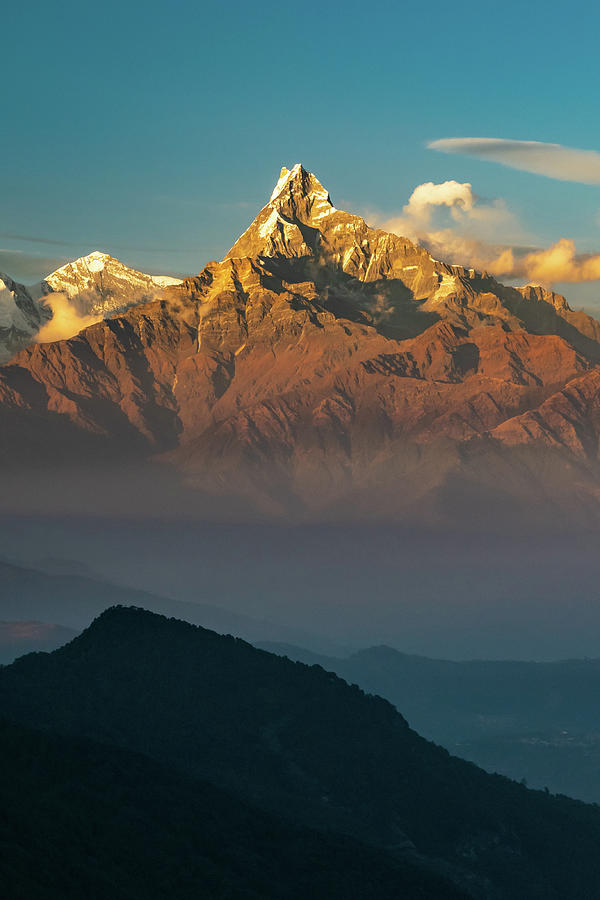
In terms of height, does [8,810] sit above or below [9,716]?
below

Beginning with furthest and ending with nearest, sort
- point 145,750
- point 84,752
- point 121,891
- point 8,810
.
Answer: point 145,750 → point 84,752 → point 8,810 → point 121,891

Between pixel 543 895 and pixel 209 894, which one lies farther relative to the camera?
pixel 543 895

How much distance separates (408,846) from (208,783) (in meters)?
32.6

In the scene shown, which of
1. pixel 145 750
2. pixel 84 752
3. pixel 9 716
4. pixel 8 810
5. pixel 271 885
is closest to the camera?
pixel 8 810

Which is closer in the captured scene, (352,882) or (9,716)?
(352,882)

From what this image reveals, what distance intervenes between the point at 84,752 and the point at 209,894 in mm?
34640

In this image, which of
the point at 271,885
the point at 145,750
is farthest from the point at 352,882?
the point at 145,750

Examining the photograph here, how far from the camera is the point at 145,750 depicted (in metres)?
199

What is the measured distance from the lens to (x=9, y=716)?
185875mm

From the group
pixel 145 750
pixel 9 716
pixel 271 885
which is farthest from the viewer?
pixel 145 750

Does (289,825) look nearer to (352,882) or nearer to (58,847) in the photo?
(352,882)

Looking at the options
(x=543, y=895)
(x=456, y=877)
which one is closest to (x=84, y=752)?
(x=456, y=877)

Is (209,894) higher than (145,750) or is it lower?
lower

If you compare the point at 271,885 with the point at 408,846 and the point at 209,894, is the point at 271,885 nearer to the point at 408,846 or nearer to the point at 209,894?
the point at 209,894
